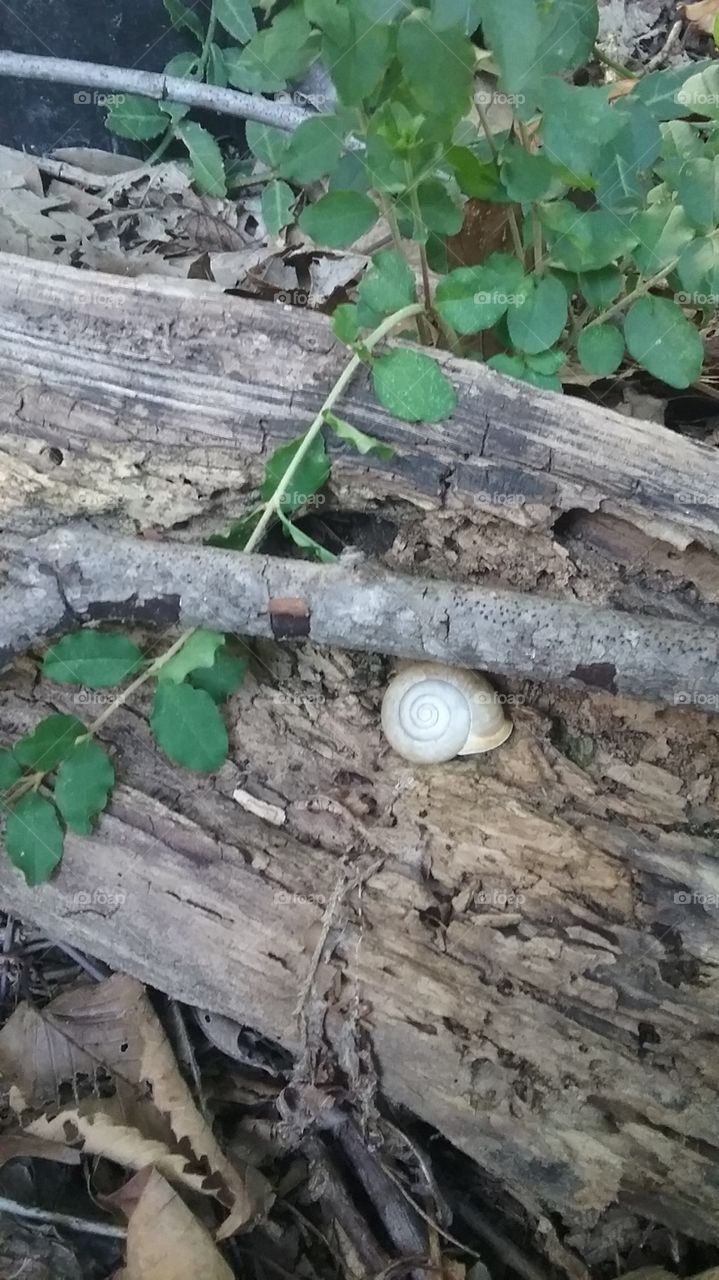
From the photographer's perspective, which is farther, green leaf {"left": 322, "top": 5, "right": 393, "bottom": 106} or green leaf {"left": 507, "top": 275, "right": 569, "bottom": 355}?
green leaf {"left": 507, "top": 275, "right": 569, "bottom": 355}

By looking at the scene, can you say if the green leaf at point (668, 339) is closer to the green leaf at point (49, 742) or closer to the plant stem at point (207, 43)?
the green leaf at point (49, 742)

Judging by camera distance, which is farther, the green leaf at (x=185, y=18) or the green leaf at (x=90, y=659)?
the green leaf at (x=185, y=18)

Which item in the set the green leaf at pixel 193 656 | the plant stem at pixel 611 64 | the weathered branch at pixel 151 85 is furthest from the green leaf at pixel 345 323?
the weathered branch at pixel 151 85

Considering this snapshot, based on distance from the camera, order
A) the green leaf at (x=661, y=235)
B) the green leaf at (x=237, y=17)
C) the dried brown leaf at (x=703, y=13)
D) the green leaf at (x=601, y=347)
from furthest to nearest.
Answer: the dried brown leaf at (x=703, y=13)
the green leaf at (x=237, y=17)
the green leaf at (x=601, y=347)
the green leaf at (x=661, y=235)

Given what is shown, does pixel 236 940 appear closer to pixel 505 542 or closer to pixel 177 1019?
pixel 177 1019

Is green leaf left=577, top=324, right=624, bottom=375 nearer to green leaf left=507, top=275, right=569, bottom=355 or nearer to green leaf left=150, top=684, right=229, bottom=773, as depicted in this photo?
green leaf left=507, top=275, right=569, bottom=355

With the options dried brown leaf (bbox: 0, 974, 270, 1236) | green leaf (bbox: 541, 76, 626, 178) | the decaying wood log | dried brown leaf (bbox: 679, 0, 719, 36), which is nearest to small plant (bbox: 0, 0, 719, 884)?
green leaf (bbox: 541, 76, 626, 178)

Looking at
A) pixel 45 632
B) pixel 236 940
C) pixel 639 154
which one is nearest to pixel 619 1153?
pixel 236 940
